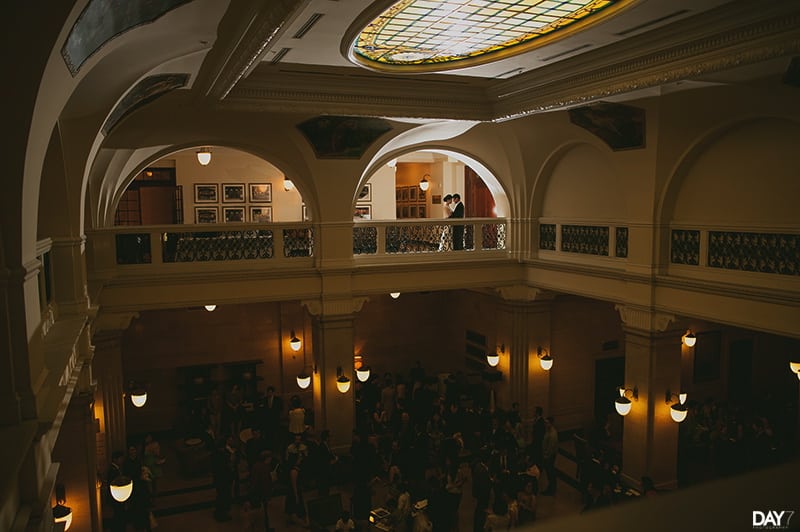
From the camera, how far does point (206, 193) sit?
774 inches

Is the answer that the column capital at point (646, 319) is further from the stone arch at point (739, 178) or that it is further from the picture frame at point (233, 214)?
the picture frame at point (233, 214)

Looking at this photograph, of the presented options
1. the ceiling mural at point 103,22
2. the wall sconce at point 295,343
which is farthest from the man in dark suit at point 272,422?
the ceiling mural at point 103,22

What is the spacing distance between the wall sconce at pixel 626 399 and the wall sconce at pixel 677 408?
0.57 m

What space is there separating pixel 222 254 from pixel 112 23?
7.94 meters

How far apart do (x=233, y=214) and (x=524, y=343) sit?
1027 cm

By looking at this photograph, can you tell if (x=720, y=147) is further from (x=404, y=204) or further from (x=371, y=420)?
(x=404, y=204)

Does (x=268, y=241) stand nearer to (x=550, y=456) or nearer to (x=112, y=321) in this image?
(x=112, y=321)

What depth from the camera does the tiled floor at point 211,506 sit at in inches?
449

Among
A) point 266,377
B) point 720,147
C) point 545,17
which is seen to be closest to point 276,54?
point 545,17

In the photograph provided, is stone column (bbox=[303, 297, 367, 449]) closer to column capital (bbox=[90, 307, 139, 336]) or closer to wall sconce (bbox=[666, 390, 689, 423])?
column capital (bbox=[90, 307, 139, 336])

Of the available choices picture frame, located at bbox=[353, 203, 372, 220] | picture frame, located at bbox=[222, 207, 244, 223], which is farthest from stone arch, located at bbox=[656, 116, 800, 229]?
picture frame, located at bbox=[222, 207, 244, 223]

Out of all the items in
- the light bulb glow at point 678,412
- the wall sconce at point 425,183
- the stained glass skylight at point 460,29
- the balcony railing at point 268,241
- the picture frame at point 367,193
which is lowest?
the light bulb glow at point 678,412

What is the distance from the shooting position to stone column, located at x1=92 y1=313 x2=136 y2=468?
12.1 meters

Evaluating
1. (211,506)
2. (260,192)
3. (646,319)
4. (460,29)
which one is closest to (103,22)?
(460,29)
